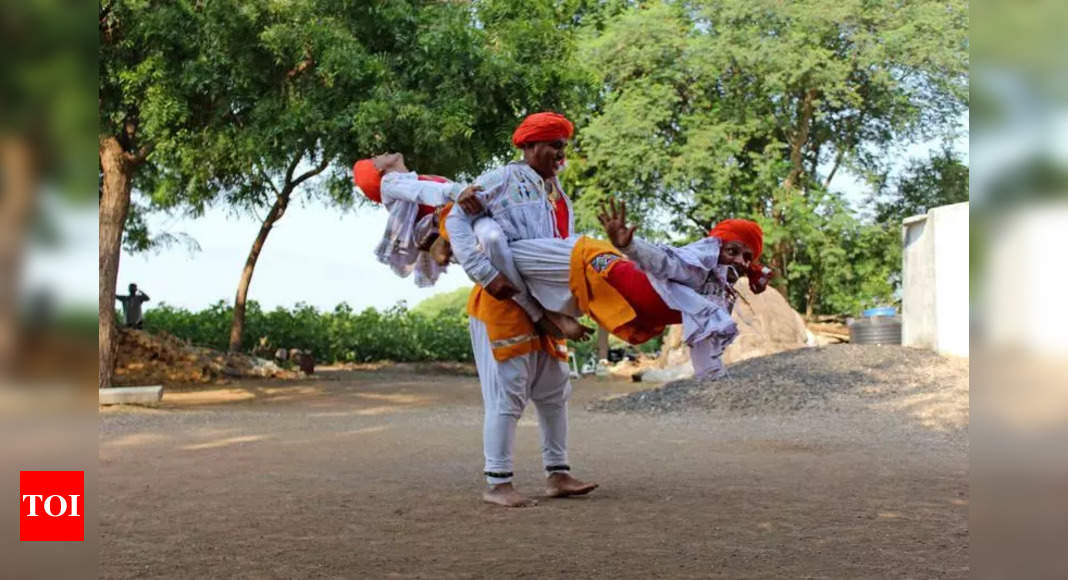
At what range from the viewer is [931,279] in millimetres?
14383

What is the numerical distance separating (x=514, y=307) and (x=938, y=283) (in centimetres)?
A: 1039

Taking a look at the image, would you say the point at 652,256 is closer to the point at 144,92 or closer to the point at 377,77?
the point at 377,77

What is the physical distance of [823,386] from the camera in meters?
12.0

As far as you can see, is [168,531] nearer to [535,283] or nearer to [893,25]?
[535,283]

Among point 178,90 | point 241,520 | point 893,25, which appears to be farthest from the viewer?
point 893,25

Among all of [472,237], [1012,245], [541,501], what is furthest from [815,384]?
[1012,245]

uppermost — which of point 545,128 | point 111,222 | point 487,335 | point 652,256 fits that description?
point 111,222

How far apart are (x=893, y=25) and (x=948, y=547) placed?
59.4ft

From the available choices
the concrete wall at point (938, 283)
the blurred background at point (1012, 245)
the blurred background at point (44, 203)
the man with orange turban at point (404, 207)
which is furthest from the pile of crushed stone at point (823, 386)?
the blurred background at point (44, 203)

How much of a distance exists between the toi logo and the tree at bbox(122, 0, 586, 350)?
9.43 m

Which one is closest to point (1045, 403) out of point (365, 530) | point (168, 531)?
point (365, 530)

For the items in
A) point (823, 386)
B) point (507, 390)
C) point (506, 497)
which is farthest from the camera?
point (823, 386)

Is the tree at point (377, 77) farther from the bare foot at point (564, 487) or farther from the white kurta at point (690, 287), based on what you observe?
the white kurta at point (690, 287)

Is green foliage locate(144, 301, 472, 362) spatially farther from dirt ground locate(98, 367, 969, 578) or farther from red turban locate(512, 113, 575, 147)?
red turban locate(512, 113, 575, 147)
